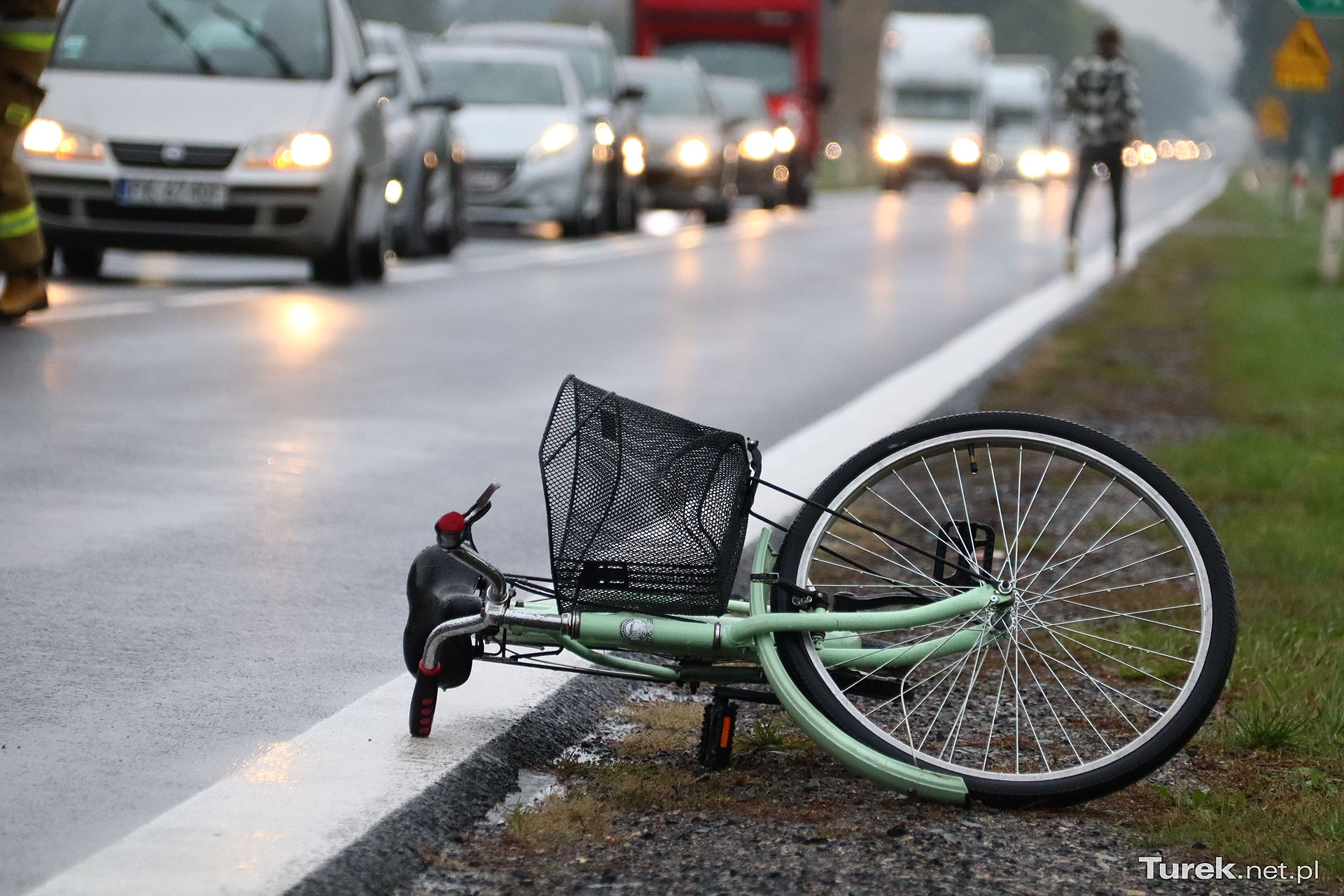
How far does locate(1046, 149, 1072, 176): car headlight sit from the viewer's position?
78.0 metres

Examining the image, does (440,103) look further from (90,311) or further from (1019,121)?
(1019,121)

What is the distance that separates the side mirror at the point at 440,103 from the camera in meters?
16.3

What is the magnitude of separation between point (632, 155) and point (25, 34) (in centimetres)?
1468

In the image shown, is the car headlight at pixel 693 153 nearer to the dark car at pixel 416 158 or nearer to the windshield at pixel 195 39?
the dark car at pixel 416 158

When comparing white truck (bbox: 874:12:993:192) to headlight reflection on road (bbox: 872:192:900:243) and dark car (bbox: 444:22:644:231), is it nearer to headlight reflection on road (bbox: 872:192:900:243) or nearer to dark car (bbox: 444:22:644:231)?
headlight reflection on road (bbox: 872:192:900:243)

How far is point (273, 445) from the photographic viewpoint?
8.02 m

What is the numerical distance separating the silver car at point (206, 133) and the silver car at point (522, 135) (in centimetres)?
637

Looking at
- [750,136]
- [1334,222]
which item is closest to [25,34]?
[1334,222]

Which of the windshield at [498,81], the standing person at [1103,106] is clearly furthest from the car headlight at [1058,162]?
the standing person at [1103,106]

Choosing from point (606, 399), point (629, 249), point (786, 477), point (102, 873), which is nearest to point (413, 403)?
point (786, 477)

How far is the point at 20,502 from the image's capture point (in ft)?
21.8

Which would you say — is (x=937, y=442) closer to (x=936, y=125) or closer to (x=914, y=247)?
(x=914, y=247)

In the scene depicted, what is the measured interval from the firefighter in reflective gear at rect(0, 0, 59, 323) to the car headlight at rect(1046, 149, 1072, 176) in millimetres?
68670

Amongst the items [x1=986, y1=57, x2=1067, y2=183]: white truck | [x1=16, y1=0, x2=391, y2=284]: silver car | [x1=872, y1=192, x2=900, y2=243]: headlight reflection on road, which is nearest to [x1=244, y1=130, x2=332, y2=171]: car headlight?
[x1=16, y1=0, x2=391, y2=284]: silver car
